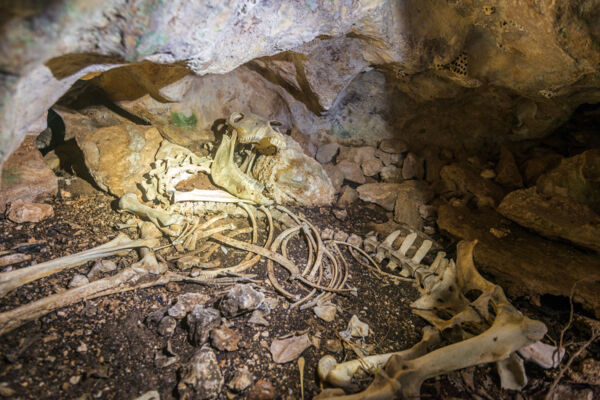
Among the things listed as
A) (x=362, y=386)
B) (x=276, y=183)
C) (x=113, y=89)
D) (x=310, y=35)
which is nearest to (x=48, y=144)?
(x=113, y=89)

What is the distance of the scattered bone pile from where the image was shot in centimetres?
191

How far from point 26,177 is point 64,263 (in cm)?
120

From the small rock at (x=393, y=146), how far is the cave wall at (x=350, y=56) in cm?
13

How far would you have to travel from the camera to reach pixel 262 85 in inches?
157

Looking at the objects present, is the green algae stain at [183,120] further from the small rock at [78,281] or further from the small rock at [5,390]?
the small rock at [5,390]

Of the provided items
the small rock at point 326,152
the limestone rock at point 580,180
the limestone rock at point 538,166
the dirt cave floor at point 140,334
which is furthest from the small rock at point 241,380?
the limestone rock at point 538,166

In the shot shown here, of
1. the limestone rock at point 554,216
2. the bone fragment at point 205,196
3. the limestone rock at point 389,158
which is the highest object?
the limestone rock at point 554,216

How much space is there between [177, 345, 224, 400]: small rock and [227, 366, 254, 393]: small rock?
0.23 feet

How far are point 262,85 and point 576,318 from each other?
3.90m

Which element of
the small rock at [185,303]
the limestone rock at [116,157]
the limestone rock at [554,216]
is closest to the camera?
the small rock at [185,303]

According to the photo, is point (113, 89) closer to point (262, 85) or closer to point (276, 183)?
point (262, 85)

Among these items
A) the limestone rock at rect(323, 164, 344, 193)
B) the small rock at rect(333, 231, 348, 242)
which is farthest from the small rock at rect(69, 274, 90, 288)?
the limestone rock at rect(323, 164, 344, 193)

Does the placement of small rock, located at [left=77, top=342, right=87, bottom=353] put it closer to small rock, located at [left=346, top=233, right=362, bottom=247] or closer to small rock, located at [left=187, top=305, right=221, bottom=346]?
small rock, located at [left=187, top=305, right=221, bottom=346]

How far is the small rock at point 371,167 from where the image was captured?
164 inches
